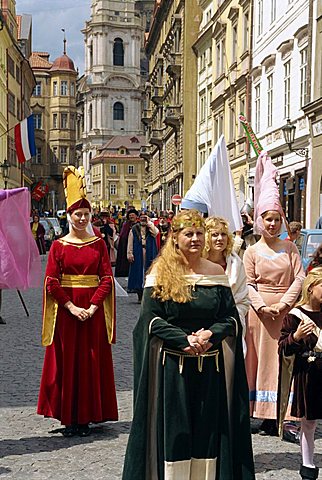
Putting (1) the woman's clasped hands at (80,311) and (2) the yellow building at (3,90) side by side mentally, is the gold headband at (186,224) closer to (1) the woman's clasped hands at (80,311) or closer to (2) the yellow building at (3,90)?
(1) the woman's clasped hands at (80,311)

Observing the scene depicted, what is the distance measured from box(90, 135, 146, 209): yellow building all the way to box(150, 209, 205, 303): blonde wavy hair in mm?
112827

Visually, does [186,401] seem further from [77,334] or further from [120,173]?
[120,173]

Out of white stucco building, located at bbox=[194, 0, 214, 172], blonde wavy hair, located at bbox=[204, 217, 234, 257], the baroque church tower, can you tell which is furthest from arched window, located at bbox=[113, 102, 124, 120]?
blonde wavy hair, located at bbox=[204, 217, 234, 257]

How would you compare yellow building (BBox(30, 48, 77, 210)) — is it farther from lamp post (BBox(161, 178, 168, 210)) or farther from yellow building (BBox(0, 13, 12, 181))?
yellow building (BBox(0, 13, 12, 181))

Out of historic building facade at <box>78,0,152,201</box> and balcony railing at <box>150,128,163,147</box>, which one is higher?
historic building facade at <box>78,0,152,201</box>

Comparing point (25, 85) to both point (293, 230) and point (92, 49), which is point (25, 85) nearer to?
point (92, 49)

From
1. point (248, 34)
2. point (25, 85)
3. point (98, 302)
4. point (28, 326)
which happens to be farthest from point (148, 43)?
point (98, 302)

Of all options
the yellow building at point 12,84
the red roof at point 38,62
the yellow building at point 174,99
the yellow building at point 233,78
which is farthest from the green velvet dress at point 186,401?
the red roof at point 38,62

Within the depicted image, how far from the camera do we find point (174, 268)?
4.48m

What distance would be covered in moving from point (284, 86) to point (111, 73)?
9424 centimetres

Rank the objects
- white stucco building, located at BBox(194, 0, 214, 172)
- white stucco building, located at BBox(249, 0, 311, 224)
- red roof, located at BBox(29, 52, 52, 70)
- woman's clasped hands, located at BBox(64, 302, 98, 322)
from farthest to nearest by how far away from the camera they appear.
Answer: red roof, located at BBox(29, 52, 52, 70) → white stucco building, located at BBox(194, 0, 214, 172) → white stucco building, located at BBox(249, 0, 311, 224) → woman's clasped hands, located at BBox(64, 302, 98, 322)

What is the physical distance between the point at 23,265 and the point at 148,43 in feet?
257

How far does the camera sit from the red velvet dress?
6559 millimetres

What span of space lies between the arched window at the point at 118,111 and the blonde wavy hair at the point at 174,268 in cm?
11756
